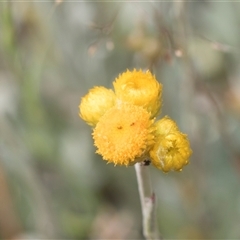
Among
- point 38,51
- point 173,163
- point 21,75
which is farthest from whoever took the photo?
point 38,51

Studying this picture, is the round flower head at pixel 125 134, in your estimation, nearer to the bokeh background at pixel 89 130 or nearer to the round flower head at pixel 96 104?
the round flower head at pixel 96 104

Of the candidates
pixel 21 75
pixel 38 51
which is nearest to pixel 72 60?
pixel 38 51

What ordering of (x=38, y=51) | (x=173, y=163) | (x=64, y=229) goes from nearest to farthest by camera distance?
(x=173, y=163) → (x=64, y=229) → (x=38, y=51)

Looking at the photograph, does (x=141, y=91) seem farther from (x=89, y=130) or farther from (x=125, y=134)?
(x=89, y=130)

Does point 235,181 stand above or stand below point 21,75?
below

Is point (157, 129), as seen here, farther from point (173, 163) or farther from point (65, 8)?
point (65, 8)

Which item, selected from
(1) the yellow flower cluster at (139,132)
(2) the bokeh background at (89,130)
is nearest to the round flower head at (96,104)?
(1) the yellow flower cluster at (139,132)

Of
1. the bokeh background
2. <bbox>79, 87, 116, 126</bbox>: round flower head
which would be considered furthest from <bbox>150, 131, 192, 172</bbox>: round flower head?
the bokeh background
